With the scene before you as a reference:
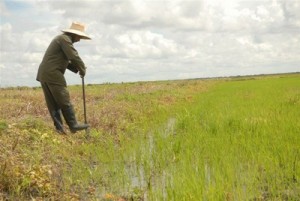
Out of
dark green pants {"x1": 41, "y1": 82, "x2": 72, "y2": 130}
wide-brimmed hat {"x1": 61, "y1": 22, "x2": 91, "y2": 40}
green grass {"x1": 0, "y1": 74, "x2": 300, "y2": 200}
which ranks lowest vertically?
green grass {"x1": 0, "y1": 74, "x2": 300, "y2": 200}

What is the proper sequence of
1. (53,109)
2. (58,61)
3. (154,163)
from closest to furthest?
(154,163)
(58,61)
(53,109)

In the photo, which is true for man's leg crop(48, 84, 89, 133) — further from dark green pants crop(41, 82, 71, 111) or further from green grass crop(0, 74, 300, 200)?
green grass crop(0, 74, 300, 200)

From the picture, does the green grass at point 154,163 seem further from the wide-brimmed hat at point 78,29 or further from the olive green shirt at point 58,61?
the wide-brimmed hat at point 78,29

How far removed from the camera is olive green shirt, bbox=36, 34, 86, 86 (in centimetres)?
695

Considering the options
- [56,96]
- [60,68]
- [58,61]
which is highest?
[58,61]

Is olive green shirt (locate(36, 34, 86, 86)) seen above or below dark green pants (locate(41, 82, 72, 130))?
above

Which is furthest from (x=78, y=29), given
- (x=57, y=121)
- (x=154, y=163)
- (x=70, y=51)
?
(x=154, y=163)

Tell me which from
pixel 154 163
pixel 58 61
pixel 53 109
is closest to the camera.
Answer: pixel 154 163

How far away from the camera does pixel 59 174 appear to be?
4.97 metres

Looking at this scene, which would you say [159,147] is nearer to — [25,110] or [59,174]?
[59,174]

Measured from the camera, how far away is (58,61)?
7.15 metres

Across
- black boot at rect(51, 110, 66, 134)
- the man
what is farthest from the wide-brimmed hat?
black boot at rect(51, 110, 66, 134)

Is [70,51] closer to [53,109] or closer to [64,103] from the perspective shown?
[64,103]

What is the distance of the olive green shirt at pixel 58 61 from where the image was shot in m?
6.95
